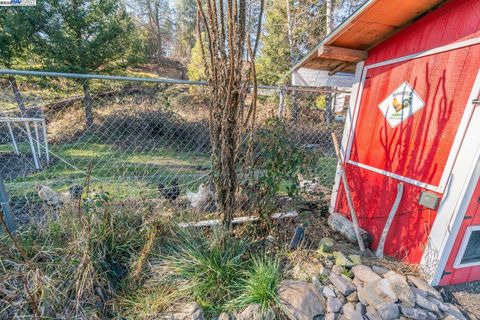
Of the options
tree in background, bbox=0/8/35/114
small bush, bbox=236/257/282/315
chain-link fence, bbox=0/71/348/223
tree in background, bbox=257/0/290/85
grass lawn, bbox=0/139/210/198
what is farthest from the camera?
tree in background, bbox=257/0/290/85

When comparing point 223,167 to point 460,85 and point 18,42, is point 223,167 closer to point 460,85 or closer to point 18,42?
point 460,85

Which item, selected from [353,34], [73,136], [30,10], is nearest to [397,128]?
[353,34]

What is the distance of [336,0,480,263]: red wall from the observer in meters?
1.91

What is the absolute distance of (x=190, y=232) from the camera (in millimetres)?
2318

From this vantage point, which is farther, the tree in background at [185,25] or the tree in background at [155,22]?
the tree in background at [155,22]

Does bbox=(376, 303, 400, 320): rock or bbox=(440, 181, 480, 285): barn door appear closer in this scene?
bbox=(376, 303, 400, 320): rock

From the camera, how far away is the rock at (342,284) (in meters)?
1.88

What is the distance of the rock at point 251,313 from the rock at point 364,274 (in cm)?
101

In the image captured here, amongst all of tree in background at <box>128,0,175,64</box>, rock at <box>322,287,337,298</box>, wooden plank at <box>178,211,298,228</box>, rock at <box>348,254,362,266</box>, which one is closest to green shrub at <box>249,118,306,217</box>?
wooden plank at <box>178,211,298,228</box>

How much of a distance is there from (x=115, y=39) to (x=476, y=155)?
9812mm

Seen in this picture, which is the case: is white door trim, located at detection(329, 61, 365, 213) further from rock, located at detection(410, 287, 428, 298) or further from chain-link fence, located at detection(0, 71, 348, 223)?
rock, located at detection(410, 287, 428, 298)

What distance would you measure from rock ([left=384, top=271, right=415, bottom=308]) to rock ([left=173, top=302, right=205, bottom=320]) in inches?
63.7

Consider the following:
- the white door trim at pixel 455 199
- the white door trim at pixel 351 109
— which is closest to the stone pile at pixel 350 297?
the white door trim at pixel 455 199

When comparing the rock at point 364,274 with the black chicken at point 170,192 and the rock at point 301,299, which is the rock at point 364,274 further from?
the black chicken at point 170,192
